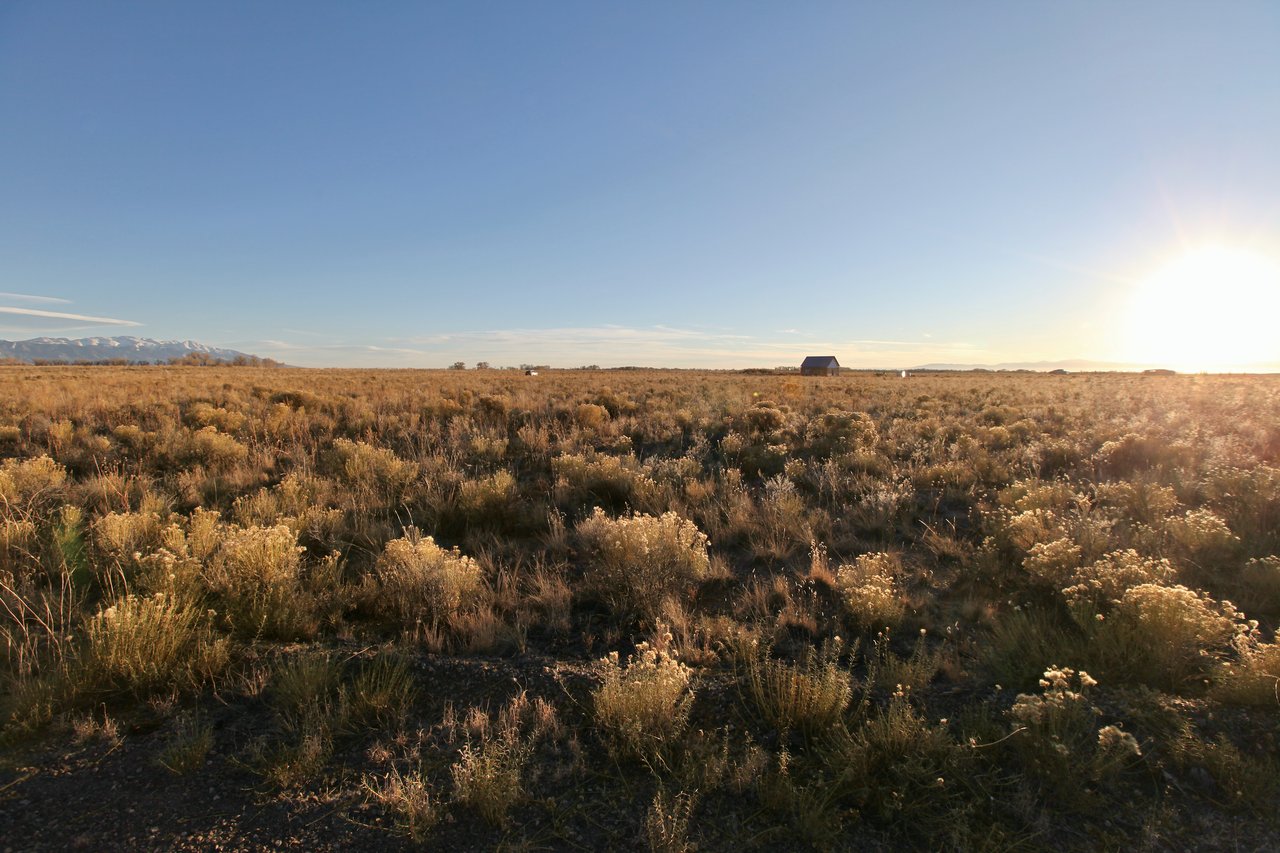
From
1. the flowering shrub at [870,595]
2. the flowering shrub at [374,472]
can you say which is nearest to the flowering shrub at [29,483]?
the flowering shrub at [374,472]

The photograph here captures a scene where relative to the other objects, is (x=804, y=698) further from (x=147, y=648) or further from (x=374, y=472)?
(x=374, y=472)

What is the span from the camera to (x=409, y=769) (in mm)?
2428

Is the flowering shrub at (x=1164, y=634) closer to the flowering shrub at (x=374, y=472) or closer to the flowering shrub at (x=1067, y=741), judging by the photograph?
the flowering shrub at (x=1067, y=741)

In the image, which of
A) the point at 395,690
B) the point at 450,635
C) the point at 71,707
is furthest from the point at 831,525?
the point at 71,707

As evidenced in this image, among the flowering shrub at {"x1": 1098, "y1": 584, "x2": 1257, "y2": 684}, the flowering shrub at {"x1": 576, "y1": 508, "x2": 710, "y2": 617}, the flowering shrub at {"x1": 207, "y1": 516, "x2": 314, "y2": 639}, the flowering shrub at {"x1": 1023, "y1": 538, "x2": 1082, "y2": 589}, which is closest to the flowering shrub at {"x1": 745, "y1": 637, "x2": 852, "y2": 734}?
the flowering shrub at {"x1": 576, "y1": 508, "x2": 710, "y2": 617}

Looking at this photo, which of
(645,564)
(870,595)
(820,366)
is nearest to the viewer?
(870,595)

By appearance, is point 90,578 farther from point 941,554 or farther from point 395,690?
point 941,554

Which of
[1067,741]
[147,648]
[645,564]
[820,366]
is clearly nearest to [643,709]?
[645,564]

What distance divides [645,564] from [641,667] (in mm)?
1593

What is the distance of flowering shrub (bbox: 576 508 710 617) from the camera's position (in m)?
4.11

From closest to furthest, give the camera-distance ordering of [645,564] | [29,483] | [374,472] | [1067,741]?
[1067,741], [645,564], [29,483], [374,472]

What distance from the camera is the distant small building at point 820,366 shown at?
6481 centimetres

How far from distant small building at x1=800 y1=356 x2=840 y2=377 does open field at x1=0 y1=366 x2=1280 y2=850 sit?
2381 inches

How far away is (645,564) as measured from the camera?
171 inches
